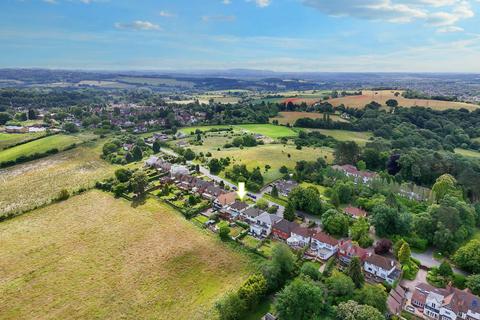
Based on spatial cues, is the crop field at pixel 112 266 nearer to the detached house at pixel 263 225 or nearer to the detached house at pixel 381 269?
the detached house at pixel 263 225

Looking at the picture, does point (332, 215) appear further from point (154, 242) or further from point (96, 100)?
point (96, 100)

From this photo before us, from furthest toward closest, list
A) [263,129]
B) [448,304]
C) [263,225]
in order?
[263,129]
[263,225]
[448,304]

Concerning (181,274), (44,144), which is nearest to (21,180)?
(44,144)

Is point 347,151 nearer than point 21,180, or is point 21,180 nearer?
point 21,180

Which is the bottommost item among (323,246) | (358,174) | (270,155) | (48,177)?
(323,246)

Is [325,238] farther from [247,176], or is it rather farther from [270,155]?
[270,155]

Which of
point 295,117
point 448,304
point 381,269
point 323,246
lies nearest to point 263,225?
point 323,246
